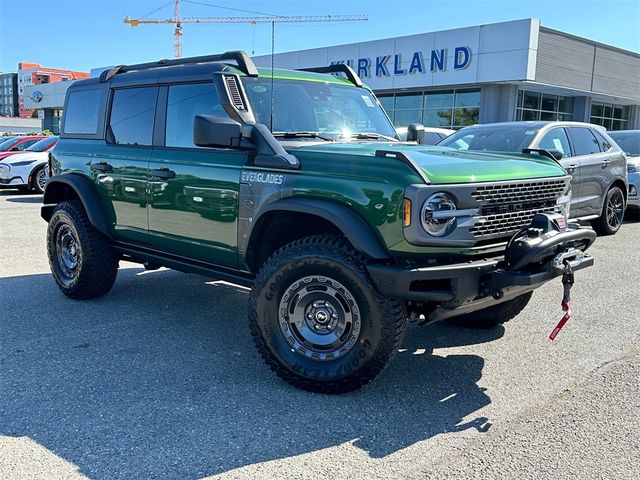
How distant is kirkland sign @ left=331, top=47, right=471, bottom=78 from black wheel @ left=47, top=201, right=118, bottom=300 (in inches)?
877

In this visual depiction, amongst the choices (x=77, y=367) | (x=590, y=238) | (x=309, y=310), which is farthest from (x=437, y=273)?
(x=77, y=367)

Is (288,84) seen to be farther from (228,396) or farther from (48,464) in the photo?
(48,464)

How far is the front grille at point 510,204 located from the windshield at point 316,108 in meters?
1.41

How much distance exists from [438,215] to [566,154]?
616 centimetres

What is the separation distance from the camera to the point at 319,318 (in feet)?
12.2

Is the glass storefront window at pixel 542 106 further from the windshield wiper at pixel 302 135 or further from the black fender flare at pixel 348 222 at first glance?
the black fender flare at pixel 348 222

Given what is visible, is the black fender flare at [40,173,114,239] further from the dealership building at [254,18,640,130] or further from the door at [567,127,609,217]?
the dealership building at [254,18,640,130]

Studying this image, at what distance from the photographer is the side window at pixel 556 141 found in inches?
325

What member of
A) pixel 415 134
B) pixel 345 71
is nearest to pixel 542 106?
pixel 415 134

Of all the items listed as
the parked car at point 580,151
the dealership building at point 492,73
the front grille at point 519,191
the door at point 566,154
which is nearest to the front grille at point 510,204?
the front grille at point 519,191

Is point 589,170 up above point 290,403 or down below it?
above

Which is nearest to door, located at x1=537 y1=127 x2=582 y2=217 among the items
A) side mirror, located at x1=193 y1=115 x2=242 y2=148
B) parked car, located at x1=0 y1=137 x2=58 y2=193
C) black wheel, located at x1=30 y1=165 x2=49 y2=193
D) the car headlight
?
the car headlight

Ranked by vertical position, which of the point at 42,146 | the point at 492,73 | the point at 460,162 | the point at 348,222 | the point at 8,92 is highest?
the point at 8,92

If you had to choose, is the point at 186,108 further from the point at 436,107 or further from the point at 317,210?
the point at 436,107
